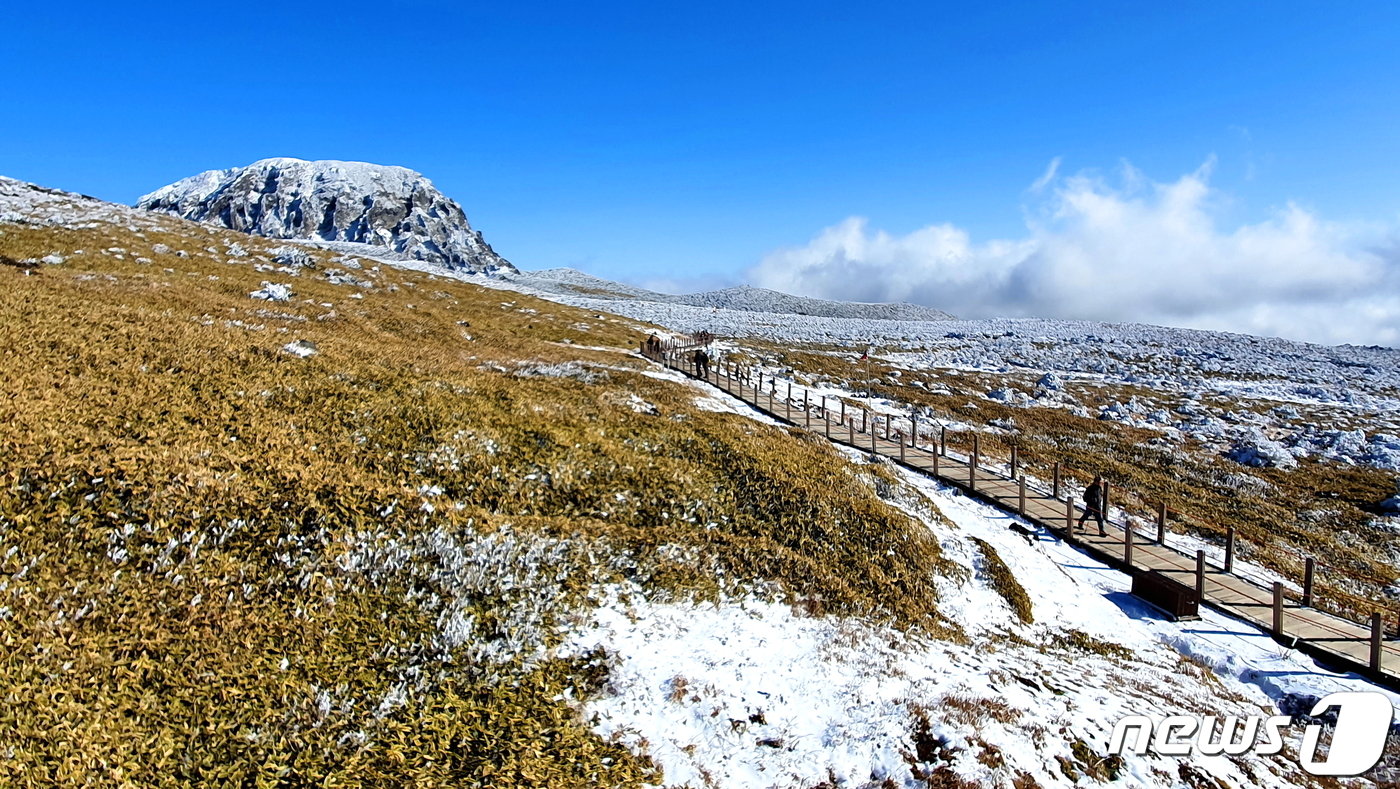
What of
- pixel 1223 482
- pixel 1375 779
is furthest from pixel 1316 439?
pixel 1375 779

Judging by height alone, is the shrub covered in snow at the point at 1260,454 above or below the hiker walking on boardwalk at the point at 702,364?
below

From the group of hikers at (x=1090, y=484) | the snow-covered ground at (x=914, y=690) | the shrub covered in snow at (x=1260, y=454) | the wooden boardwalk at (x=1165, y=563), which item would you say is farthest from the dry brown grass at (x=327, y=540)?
the shrub covered in snow at (x=1260, y=454)

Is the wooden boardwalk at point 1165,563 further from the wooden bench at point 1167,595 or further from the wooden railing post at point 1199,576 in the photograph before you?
the wooden bench at point 1167,595

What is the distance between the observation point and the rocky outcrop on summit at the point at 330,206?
164 m

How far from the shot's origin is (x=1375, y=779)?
1077 cm

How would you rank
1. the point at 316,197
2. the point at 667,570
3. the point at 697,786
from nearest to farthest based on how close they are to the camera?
1. the point at 697,786
2. the point at 667,570
3. the point at 316,197

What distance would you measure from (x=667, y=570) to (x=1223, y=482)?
109ft

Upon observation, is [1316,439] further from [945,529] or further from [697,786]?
[697,786]

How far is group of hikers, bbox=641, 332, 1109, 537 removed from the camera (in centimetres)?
2147

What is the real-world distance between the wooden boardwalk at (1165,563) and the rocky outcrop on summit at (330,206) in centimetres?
15171

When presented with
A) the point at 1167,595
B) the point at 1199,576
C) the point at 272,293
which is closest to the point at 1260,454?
the point at 1199,576

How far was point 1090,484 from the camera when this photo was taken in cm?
2425

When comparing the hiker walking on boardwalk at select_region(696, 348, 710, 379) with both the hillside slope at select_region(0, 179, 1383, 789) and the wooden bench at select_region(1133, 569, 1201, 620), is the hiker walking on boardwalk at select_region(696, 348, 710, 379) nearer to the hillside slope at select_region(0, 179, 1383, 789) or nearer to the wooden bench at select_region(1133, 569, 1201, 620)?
the hillside slope at select_region(0, 179, 1383, 789)

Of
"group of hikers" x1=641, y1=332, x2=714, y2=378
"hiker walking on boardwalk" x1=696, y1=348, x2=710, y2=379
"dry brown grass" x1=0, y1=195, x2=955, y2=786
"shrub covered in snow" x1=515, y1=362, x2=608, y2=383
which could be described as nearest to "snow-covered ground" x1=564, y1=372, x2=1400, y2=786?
"dry brown grass" x1=0, y1=195, x2=955, y2=786
